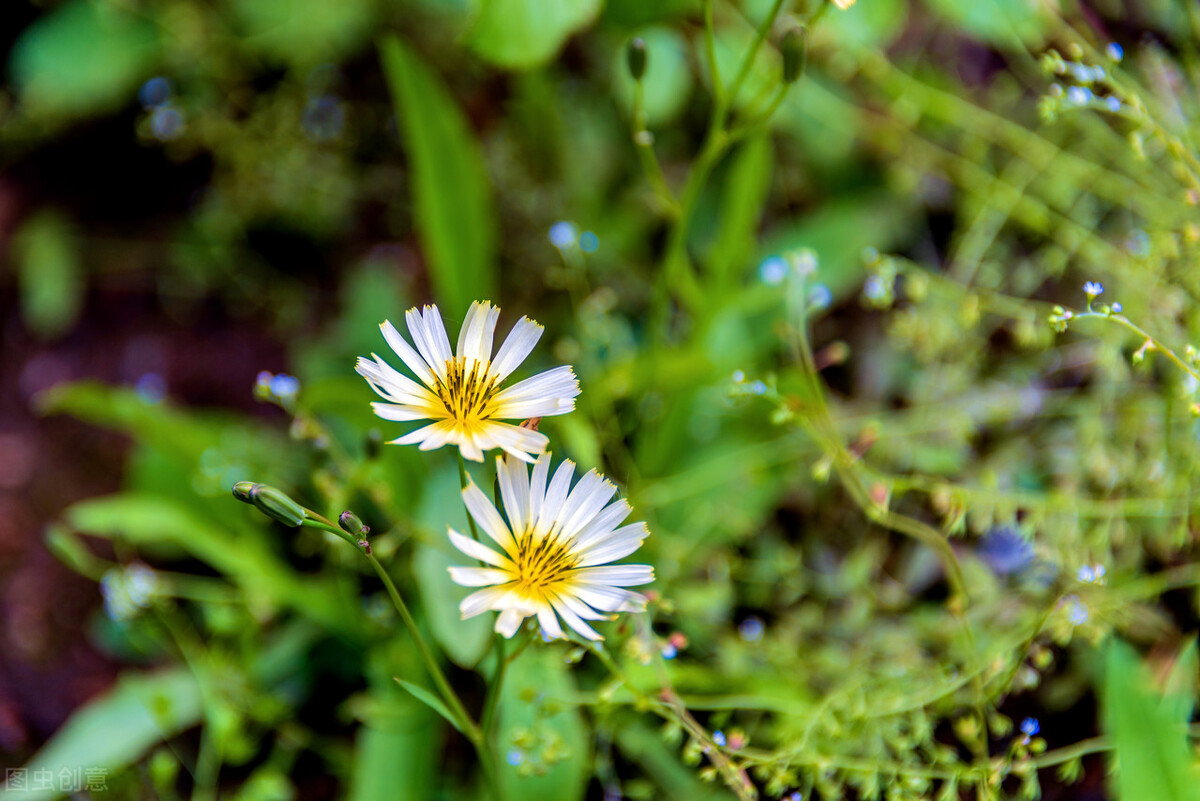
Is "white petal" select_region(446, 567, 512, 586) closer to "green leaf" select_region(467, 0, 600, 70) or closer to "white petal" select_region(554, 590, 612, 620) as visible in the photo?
"white petal" select_region(554, 590, 612, 620)

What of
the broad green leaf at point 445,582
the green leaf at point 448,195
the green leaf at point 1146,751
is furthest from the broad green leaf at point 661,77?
the green leaf at point 1146,751

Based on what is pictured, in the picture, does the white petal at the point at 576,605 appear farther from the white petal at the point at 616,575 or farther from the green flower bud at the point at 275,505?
the green flower bud at the point at 275,505

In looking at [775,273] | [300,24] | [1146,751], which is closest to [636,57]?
[775,273]

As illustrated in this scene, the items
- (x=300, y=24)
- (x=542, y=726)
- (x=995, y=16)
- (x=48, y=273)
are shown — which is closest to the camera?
(x=542, y=726)

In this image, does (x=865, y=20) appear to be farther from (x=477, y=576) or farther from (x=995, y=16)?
(x=477, y=576)

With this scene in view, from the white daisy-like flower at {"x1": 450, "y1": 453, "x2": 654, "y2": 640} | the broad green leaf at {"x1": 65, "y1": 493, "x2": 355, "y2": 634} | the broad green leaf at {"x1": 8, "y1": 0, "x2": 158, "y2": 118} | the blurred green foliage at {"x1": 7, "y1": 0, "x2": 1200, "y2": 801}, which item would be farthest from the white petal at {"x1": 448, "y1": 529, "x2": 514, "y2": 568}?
the broad green leaf at {"x1": 8, "y1": 0, "x2": 158, "y2": 118}

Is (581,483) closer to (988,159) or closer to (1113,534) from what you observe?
(1113,534)

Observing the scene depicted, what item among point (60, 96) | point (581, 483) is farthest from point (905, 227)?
point (60, 96)

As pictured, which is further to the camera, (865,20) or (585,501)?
(865,20)
